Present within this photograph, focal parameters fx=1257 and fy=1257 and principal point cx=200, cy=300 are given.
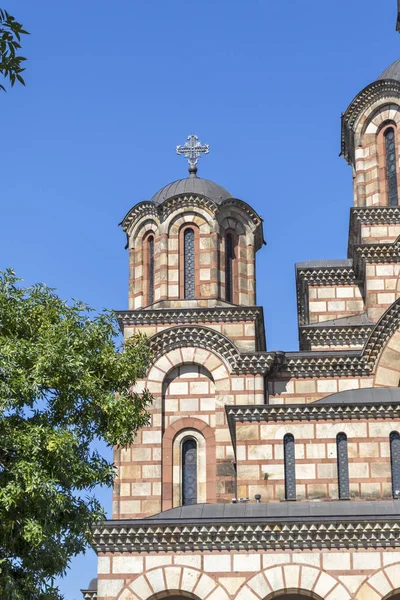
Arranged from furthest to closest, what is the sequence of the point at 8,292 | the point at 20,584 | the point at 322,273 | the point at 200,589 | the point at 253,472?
the point at 322,273
the point at 253,472
the point at 200,589
the point at 8,292
the point at 20,584

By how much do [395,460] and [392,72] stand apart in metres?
14.4

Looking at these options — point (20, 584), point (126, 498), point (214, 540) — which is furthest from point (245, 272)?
point (20, 584)

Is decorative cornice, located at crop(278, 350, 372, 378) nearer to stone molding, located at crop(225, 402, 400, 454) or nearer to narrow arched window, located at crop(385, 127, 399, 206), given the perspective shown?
stone molding, located at crop(225, 402, 400, 454)

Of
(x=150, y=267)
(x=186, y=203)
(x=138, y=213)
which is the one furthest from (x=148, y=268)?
(x=186, y=203)

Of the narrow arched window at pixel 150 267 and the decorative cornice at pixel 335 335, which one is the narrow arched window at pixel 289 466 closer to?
the decorative cornice at pixel 335 335

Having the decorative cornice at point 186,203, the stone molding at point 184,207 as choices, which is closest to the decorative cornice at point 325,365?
the stone molding at point 184,207

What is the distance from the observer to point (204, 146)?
3769 centimetres

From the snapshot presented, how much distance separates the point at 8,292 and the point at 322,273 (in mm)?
16201

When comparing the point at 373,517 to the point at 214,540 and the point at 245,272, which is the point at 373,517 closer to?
the point at 214,540

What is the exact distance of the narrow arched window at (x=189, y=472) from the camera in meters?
31.6

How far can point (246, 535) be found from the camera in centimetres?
2503

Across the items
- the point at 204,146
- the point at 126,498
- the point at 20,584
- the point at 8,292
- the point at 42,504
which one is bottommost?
the point at 20,584

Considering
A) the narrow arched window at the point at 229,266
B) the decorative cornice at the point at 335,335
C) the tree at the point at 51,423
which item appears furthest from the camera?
the decorative cornice at the point at 335,335

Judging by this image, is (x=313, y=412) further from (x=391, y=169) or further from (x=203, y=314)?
(x=391, y=169)
